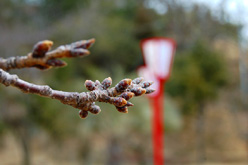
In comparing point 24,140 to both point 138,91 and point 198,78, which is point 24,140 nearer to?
point 198,78

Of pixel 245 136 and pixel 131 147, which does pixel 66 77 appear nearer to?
pixel 131 147

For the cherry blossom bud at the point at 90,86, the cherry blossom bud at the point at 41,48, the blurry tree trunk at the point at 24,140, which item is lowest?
the cherry blossom bud at the point at 90,86

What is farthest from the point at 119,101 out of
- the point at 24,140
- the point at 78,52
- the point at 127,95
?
the point at 24,140

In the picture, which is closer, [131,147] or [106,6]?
[131,147]

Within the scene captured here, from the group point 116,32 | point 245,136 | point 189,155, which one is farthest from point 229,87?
point 116,32

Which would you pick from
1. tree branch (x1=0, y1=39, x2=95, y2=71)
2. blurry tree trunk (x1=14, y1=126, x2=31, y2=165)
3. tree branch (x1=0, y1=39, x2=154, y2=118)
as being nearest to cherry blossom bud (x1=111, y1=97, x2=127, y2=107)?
tree branch (x1=0, y1=39, x2=154, y2=118)

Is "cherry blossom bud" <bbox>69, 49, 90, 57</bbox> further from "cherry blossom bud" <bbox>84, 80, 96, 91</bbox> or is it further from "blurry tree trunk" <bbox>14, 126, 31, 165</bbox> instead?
"blurry tree trunk" <bbox>14, 126, 31, 165</bbox>

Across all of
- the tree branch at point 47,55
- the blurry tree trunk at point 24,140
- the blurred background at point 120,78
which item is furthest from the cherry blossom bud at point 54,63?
the blurry tree trunk at point 24,140

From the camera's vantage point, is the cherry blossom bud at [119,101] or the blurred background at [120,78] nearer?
the cherry blossom bud at [119,101]

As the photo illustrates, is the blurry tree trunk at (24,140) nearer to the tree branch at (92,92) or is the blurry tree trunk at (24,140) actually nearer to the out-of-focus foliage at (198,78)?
the out-of-focus foliage at (198,78)
